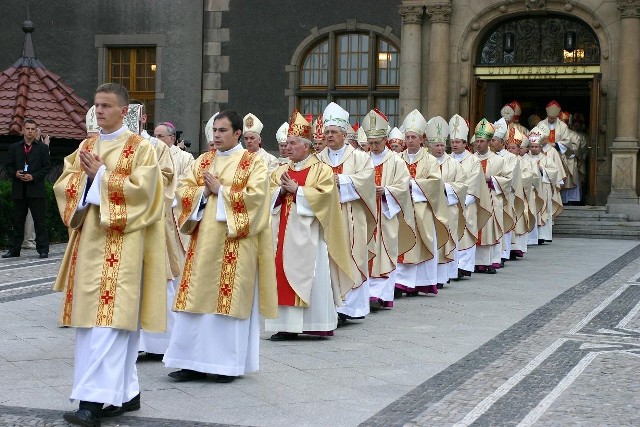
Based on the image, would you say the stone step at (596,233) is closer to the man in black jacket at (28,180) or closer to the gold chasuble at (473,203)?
the gold chasuble at (473,203)

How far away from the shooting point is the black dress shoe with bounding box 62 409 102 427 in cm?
587

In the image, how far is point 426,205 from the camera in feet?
40.2

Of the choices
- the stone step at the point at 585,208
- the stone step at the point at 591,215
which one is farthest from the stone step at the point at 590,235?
the stone step at the point at 585,208

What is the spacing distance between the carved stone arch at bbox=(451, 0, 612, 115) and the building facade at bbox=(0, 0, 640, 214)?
0.02 meters

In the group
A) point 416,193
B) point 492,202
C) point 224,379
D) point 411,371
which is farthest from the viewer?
point 492,202

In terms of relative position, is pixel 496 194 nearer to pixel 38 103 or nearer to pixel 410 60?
pixel 410 60

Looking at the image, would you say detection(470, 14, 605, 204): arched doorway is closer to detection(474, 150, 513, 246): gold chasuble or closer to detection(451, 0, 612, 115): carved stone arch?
detection(451, 0, 612, 115): carved stone arch

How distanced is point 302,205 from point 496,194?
682cm

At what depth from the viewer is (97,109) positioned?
6.20 m

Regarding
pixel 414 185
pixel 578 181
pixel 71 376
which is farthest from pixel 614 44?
pixel 71 376

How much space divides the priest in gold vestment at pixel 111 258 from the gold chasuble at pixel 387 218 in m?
4.74

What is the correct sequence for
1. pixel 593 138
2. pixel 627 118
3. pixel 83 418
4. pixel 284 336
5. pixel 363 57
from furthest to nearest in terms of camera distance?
pixel 363 57 < pixel 593 138 < pixel 627 118 < pixel 284 336 < pixel 83 418

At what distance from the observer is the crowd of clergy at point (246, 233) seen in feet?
20.2

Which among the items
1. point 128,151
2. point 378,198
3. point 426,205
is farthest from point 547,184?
point 128,151
